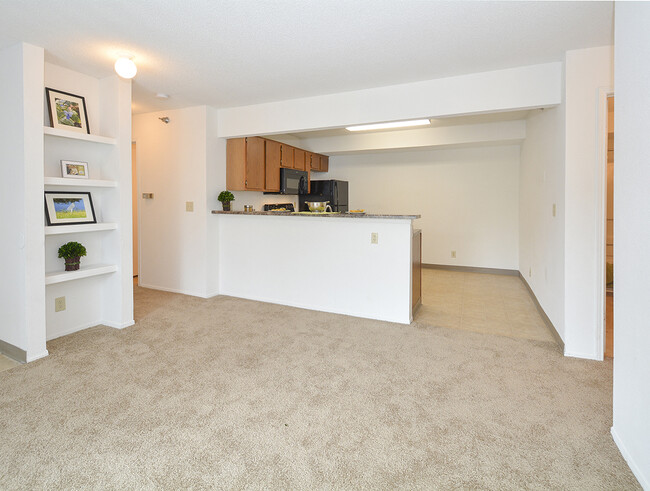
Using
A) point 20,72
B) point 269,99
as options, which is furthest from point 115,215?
point 269,99

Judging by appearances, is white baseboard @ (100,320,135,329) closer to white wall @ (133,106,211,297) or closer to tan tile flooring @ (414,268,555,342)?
white wall @ (133,106,211,297)

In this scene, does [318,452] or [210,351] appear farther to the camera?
[210,351]

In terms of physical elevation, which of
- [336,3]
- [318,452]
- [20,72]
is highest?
[336,3]

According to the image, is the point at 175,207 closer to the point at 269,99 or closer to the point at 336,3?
the point at 269,99

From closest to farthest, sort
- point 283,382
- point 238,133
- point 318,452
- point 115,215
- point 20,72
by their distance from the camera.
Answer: point 318,452
point 283,382
point 20,72
point 115,215
point 238,133

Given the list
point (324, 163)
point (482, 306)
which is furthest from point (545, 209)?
point (324, 163)

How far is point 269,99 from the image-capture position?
4094 mm

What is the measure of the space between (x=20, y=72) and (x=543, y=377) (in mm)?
4174

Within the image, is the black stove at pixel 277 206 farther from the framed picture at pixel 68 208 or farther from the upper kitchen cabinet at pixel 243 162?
the framed picture at pixel 68 208

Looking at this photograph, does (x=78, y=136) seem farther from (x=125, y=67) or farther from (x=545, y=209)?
(x=545, y=209)

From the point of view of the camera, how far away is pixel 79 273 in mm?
3146

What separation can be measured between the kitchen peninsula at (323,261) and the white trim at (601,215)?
1.43m

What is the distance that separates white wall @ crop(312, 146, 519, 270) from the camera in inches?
241

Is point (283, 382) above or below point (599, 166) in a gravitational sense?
below
